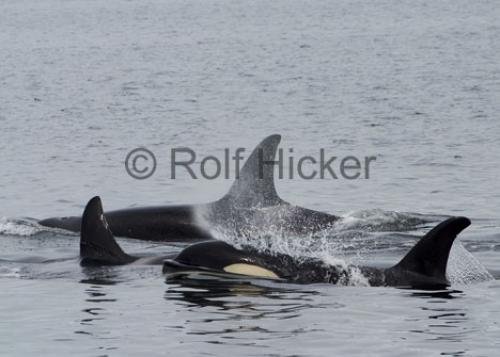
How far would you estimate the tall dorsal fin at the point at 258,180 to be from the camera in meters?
19.5

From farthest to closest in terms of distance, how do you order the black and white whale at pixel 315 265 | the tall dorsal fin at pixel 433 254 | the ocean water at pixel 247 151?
the black and white whale at pixel 315 265
the tall dorsal fin at pixel 433 254
the ocean water at pixel 247 151

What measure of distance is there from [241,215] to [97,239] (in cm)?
420

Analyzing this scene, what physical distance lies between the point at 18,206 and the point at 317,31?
166 ft

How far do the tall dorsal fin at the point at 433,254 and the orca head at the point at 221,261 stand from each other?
1461mm

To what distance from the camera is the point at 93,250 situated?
1588 cm

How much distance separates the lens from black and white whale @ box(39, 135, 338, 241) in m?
19.4

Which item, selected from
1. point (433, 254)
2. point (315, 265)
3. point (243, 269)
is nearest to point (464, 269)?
point (433, 254)

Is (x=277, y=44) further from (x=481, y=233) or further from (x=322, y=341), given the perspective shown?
(x=322, y=341)

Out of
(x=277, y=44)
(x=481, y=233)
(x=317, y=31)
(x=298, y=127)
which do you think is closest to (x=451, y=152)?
(x=298, y=127)

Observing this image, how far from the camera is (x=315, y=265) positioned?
47.5 ft

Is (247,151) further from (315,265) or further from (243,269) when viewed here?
(243,269)

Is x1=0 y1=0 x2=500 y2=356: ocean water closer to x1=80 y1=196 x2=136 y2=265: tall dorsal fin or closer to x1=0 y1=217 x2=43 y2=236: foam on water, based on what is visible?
x1=0 y1=217 x2=43 y2=236: foam on water

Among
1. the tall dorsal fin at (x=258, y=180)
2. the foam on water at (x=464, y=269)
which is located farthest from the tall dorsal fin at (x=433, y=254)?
the tall dorsal fin at (x=258, y=180)

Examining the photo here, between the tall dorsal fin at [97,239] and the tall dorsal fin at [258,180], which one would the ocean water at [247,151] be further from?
the tall dorsal fin at [258,180]
